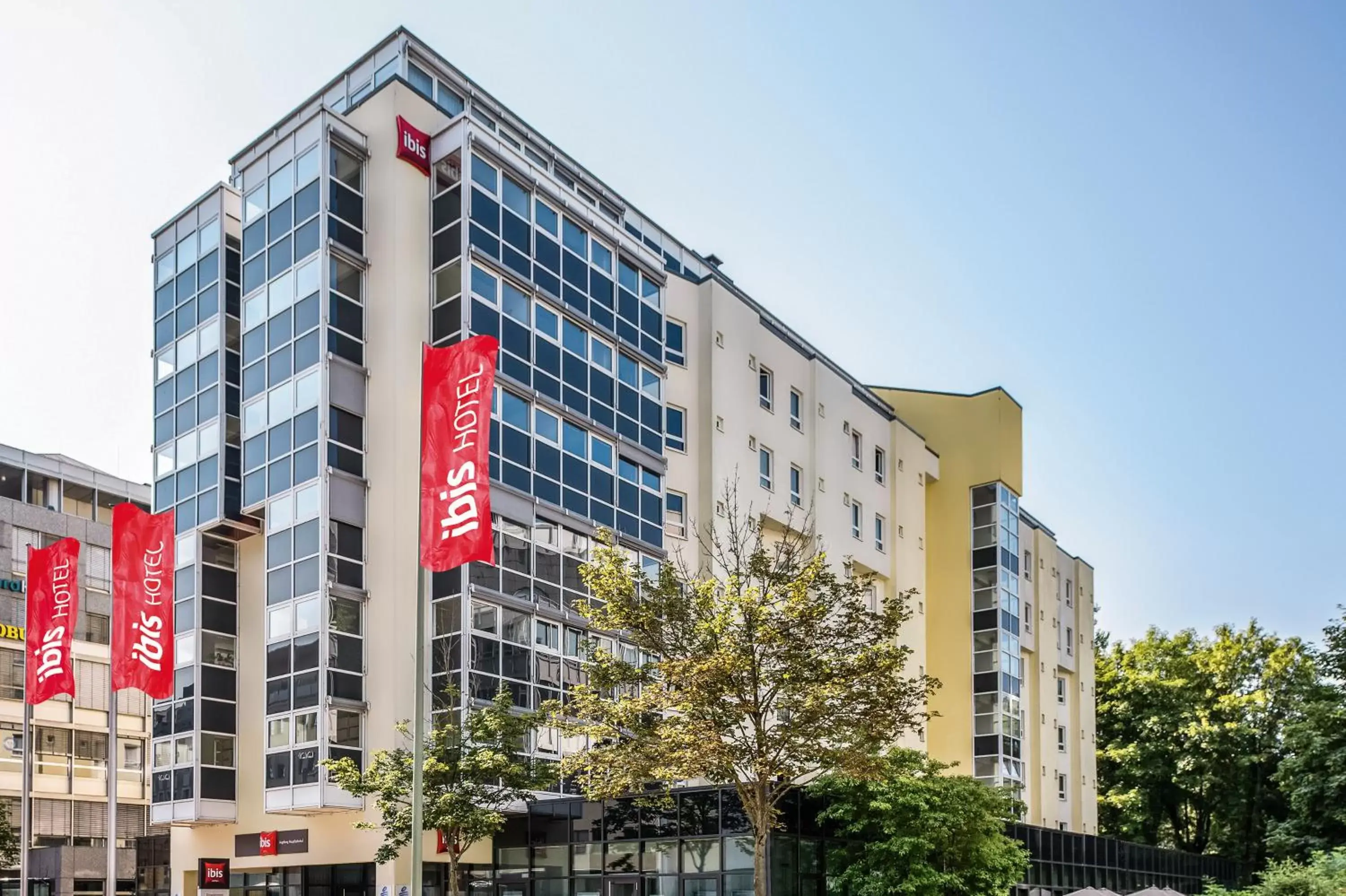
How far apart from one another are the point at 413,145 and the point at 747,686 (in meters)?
17.3

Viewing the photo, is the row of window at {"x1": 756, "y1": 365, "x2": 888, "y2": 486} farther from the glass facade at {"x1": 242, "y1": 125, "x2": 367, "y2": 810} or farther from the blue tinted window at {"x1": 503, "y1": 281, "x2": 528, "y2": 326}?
the glass facade at {"x1": 242, "y1": 125, "x2": 367, "y2": 810}

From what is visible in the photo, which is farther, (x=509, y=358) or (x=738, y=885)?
(x=509, y=358)

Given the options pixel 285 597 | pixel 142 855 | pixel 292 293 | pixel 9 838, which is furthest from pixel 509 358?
pixel 9 838

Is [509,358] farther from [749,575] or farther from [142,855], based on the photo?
[142,855]

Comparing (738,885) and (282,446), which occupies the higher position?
(282,446)

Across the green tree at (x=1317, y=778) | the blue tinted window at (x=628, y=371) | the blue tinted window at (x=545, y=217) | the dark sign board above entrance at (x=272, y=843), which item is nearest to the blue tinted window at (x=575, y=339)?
the blue tinted window at (x=628, y=371)

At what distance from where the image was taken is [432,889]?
35.3m

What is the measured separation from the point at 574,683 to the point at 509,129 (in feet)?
54.6

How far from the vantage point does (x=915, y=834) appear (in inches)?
1284

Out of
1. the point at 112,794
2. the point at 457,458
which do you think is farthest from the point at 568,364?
the point at 457,458

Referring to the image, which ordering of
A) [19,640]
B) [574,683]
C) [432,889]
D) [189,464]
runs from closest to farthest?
[432,889] < [574,683] < [189,464] < [19,640]

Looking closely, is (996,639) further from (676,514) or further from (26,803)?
(26,803)

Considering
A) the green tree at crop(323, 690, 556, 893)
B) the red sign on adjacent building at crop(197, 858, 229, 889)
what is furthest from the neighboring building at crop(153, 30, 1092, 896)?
the green tree at crop(323, 690, 556, 893)

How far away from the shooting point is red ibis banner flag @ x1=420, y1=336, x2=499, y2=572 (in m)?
21.2
